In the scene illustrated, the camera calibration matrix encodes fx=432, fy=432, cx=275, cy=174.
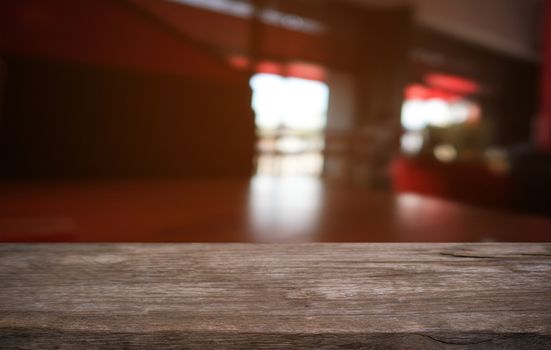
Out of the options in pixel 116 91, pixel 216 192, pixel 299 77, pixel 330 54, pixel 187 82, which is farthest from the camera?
pixel 299 77

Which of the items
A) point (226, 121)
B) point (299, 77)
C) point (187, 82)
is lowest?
point (226, 121)

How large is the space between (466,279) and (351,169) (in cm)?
717

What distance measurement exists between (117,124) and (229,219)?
1.12 metres

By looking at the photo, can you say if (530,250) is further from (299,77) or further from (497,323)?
(299,77)

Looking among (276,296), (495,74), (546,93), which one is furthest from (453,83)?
(276,296)

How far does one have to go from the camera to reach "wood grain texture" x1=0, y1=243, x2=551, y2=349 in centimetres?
A: 31

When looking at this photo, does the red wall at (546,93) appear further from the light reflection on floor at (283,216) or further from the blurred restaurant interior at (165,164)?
the light reflection on floor at (283,216)

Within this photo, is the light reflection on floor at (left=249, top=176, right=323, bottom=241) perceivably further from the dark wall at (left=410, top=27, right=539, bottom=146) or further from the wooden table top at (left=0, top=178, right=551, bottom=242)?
the dark wall at (left=410, top=27, right=539, bottom=146)

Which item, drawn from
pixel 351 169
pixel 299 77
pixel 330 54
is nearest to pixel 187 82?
pixel 351 169

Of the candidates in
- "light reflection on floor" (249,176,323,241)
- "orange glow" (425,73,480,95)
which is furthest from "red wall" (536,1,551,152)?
"light reflection on floor" (249,176,323,241)

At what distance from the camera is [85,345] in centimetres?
31

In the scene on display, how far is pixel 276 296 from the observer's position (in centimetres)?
36

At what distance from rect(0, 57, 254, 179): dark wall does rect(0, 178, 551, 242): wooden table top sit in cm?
29

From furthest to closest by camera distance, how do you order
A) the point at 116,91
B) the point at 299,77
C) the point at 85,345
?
1. the point at 299,77
2. the point at 116,91
3. the point at 85,345
